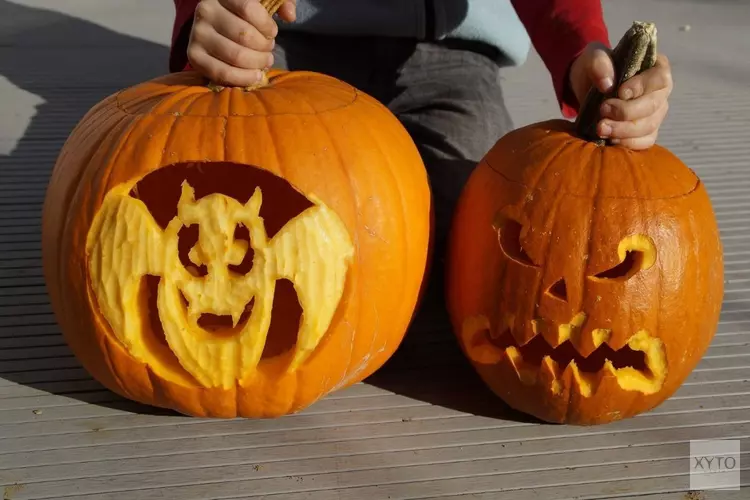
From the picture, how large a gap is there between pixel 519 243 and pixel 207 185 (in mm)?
513

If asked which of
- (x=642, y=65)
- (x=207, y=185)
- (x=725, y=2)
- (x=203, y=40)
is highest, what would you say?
(x=203, y=40)

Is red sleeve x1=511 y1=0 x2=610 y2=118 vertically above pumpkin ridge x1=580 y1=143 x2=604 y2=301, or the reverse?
red sleeve x1=511 y1=0 x2=610 y2=118

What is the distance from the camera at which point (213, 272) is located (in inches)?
47.3

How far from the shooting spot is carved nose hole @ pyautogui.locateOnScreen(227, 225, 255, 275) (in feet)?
4.21

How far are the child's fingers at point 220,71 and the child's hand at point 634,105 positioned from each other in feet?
1.81

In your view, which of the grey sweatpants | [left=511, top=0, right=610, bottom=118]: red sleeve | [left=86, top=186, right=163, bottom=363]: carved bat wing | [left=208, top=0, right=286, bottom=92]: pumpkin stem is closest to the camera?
[left=86, top=186, right=163, bottom=363]: carved bat wing

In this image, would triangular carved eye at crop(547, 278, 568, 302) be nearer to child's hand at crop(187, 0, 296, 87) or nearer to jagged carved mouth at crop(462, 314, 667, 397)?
jagged carved mouth at crop(462, 314, 667, 397)

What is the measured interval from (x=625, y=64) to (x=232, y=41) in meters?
0.62

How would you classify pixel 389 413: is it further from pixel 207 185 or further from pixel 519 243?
pixel 207 185

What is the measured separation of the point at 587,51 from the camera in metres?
1.36

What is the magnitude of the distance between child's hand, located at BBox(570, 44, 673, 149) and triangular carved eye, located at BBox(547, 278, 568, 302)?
0.81 ft

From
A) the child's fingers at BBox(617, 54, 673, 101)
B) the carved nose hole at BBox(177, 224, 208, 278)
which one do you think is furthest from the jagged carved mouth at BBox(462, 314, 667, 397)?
the carved nose hole at BBox(177, 224, 208, 278)

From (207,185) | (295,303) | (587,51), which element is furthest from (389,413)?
(587,51)

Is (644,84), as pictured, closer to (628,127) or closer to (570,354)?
(628,127)
